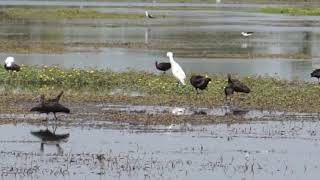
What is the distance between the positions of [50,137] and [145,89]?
7.67 m

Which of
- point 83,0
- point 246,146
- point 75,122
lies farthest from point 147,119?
point 83,0

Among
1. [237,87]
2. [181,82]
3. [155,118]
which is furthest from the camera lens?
[181,82]

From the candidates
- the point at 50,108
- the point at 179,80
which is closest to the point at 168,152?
the point at 50,108

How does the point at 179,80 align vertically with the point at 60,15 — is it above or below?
below

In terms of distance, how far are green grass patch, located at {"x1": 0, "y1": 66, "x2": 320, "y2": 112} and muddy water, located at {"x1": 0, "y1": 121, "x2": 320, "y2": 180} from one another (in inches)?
125

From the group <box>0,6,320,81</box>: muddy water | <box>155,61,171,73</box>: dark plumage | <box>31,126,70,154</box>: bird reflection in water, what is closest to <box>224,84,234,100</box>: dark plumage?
<box>31,126,70,154</box>: bird reflection in water

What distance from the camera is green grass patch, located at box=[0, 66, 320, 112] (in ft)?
76.0

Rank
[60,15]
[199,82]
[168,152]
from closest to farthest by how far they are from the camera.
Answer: [168,152]
[199,82]
[60,15]

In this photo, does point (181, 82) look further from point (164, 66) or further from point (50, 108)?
point (50, 108)

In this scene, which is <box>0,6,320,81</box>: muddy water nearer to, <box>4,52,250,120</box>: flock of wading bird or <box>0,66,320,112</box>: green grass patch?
<box>0,66,320,112</box>: green grass patch

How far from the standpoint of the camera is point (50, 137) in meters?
18.2

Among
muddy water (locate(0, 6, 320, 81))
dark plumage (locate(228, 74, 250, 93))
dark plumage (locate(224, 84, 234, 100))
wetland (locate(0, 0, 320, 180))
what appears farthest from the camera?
muddy water (locate(0, 6, 320, 81))

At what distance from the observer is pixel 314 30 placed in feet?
197

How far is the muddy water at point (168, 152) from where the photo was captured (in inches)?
601
